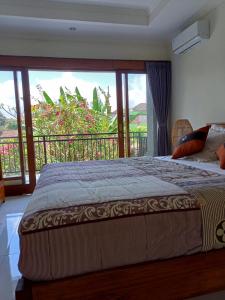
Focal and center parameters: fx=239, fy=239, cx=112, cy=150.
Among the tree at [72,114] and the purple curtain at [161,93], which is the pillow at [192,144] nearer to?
the purple curtain at [161,93]

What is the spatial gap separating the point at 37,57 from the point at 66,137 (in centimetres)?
185

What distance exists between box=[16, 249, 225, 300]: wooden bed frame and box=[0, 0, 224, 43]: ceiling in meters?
2.87

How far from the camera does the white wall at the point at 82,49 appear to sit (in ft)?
12.2

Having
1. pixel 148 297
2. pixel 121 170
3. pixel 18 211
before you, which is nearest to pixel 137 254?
pixel 148 297

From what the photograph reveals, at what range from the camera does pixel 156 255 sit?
1.20m

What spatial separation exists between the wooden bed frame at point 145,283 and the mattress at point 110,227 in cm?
3

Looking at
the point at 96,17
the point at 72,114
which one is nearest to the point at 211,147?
the point at 96,17

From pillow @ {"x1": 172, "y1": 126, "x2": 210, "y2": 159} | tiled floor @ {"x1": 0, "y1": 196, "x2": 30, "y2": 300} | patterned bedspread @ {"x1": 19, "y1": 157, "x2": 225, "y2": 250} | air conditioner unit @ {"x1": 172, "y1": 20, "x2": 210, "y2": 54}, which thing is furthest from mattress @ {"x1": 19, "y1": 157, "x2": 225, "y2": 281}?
air conditioner unit @ {"x1": 172, "y1": 20, "x2": 210, "y2": 54}

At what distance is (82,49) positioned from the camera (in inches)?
156

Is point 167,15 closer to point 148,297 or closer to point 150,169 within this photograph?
point 150,169

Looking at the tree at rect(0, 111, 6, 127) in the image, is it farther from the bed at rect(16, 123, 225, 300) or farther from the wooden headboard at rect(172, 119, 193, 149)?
the bed at rect(16, 123, 225, 300)

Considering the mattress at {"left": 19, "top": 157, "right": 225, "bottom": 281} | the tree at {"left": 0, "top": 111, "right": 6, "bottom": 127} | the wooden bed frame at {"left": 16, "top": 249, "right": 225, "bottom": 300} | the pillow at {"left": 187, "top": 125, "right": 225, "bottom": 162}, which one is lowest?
the wooden bed frame at {"left": 16, "top": 249, "right": 225, "bottom": 300}

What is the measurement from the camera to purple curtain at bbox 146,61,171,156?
4.22 metres

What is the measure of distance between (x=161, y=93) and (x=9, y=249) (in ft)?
11.1
